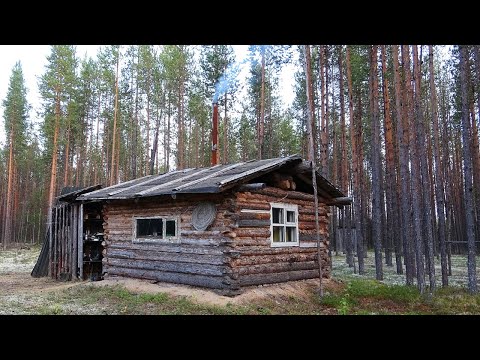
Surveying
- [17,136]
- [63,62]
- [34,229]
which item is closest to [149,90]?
[63,62]

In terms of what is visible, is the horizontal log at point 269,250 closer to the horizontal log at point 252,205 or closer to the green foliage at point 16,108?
the horizontal log at point 252,205

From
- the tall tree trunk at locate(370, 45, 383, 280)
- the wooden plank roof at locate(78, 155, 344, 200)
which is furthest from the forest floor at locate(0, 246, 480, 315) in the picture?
the wooden plank roof at locate(78, 155, 344, 200)

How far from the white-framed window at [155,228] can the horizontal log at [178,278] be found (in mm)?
1212

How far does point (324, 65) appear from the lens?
2389 cm

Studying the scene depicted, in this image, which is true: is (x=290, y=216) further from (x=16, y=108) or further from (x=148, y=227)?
(x=16, y=108)

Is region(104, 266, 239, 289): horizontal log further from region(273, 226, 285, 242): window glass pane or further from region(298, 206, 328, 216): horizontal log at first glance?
region(298, 206, 328, 216): horizontal log

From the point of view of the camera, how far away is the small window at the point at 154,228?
45.7 ft

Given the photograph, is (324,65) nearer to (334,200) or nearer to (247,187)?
(334,200)

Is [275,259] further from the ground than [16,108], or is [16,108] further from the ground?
[16,108]

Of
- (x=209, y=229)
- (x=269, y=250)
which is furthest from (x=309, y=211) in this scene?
(x=209, y=229)

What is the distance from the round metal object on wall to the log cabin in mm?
32

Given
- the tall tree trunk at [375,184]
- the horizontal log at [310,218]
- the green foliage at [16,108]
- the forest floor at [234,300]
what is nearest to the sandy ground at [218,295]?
the forest floor at [234,300]

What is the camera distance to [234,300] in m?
11.2

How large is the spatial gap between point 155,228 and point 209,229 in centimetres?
513
